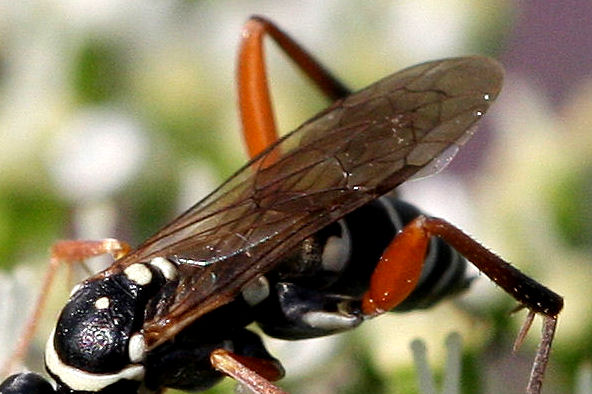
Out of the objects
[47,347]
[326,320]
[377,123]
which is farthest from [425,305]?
[47,347]

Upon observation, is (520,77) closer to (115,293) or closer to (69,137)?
(69,137)

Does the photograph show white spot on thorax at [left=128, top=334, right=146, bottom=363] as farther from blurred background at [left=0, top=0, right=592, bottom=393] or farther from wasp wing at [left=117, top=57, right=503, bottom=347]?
blurred background at [left=0, top=0, right=592, bottom=393]

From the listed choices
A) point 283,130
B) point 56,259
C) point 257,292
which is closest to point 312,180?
point 257,292

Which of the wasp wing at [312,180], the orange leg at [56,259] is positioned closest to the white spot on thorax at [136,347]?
the wasp wing at [312,180]

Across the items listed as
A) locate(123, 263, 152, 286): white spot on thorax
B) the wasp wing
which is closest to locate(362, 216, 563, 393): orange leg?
the wasp wing

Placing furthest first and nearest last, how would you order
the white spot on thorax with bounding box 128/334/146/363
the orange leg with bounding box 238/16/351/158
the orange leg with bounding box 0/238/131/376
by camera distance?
the orange leg with bounding box 238/16/351/158
the orange leg with bounding box 0/238/131/376
the white spot on thorax with bounding box 128/334/146/363

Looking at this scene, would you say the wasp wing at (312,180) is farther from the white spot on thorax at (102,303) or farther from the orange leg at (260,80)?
the orange leg at (260,80)
